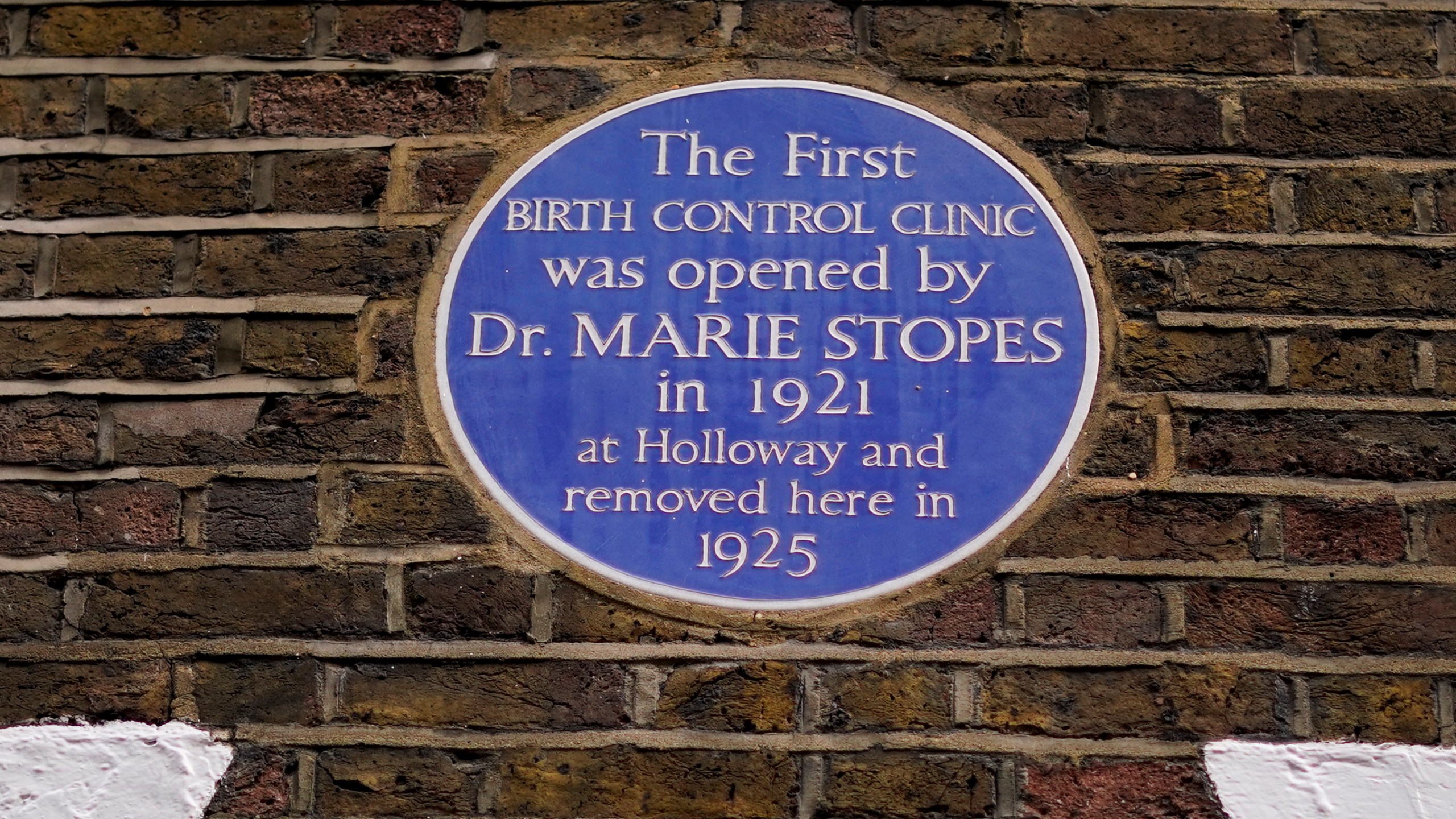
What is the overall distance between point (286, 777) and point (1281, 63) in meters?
1.72

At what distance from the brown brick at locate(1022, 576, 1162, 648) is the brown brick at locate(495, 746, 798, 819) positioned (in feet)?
1.26

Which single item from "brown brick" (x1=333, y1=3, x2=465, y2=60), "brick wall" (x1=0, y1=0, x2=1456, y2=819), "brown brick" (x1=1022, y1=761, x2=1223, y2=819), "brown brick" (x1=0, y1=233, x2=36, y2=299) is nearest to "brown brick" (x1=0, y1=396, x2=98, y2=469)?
"brick wall" (x1=0, y1=0, x2=1456, y2=819)

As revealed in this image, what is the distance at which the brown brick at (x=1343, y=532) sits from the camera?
178cm

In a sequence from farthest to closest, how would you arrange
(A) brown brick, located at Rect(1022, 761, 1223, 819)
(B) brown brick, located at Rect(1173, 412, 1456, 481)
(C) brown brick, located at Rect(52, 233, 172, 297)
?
(C) brown brick, located at Rect(52, 233, 172, 297) < (B) brown brick, located at Rect(1173, 412, 1456, 481) < (A) brown brick, located at Rect(1022, 761, 1223, 819)

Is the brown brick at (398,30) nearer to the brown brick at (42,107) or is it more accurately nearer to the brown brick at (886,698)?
the brown brick at (42,107)

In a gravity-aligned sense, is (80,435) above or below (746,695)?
above

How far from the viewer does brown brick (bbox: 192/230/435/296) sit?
1.91 meters

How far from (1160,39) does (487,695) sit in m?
1.35

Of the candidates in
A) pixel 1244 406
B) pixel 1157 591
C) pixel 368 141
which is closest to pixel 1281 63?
pixel 1244 406

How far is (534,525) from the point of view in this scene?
180 centimetres

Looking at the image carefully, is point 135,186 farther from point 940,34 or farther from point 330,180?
point 940,34

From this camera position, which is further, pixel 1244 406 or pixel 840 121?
pixel 840 121

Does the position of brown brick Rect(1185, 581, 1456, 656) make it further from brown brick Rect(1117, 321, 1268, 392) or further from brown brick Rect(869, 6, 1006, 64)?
brown brick Rect(869, 6, 1006, 64)

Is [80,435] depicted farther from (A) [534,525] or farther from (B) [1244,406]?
(B) [1244,406]
